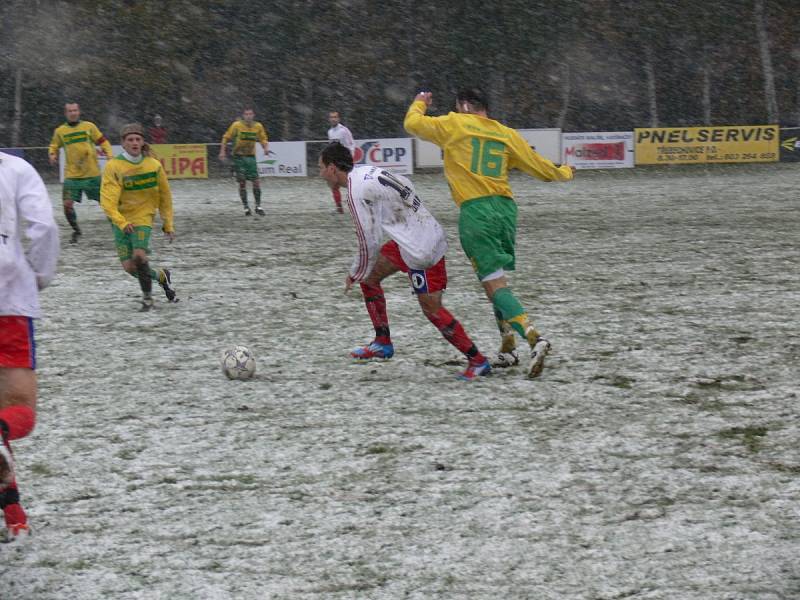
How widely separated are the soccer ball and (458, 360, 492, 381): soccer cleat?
1437 mm

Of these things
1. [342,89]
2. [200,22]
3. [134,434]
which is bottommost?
[134,434]

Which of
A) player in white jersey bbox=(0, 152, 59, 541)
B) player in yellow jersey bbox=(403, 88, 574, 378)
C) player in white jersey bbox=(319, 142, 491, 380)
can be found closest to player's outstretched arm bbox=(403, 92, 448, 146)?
player in yellow jersey bbox=(403, 88, 574, 378)

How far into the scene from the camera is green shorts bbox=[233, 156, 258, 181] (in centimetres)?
2011

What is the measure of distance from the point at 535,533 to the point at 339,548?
0.81m

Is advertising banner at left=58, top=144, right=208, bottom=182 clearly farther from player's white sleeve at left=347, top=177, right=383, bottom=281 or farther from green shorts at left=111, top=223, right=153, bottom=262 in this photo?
player's white sleeve at left=347, top=177, right=383, bottom=281

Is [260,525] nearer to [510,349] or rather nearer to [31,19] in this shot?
[510,349]

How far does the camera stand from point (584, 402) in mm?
6574

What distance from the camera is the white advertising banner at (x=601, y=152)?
3241 centimetres

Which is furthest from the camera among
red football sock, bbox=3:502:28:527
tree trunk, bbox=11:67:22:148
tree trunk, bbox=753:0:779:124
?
tree trunk, bbox=11:67:22:148

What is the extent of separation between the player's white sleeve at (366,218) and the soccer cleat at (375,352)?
3.02ft

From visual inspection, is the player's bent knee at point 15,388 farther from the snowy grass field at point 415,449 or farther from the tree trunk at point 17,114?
the tree trunk at point 17,114

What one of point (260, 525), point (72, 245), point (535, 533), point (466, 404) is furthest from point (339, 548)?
point (72, 245)

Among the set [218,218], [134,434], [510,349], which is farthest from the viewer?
[218,218]

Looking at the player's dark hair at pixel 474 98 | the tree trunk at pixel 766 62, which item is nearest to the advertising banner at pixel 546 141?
the tree trunk at pixel 766 62
